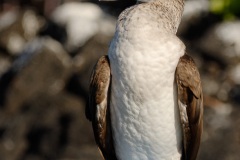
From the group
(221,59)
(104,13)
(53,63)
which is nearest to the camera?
(221,59)

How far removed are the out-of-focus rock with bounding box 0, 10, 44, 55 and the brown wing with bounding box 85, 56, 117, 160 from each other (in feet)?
27.5

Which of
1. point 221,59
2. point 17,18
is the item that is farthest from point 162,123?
point 17,18

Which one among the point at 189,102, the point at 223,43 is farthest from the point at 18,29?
the point at 189,102

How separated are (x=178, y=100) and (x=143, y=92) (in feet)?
0.77

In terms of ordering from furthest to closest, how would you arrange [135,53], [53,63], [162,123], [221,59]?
[53,63] < [221,59] < [162,123] < [135,53]

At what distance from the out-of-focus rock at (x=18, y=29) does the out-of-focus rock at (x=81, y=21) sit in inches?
32.6

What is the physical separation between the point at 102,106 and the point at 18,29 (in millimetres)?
8891

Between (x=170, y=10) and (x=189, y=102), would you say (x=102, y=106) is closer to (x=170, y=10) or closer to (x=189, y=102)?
(x=189, y=102)

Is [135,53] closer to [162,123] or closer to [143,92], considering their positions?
[143,92]

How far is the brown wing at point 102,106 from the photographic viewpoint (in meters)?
4.16

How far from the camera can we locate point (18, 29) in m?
13.0

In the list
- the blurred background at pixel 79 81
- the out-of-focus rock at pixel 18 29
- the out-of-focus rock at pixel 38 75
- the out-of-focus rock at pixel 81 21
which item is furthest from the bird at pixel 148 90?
the out-of-focus rock at pixel 18 29

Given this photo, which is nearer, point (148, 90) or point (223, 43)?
point (148, 90)

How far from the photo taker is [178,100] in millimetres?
4156
